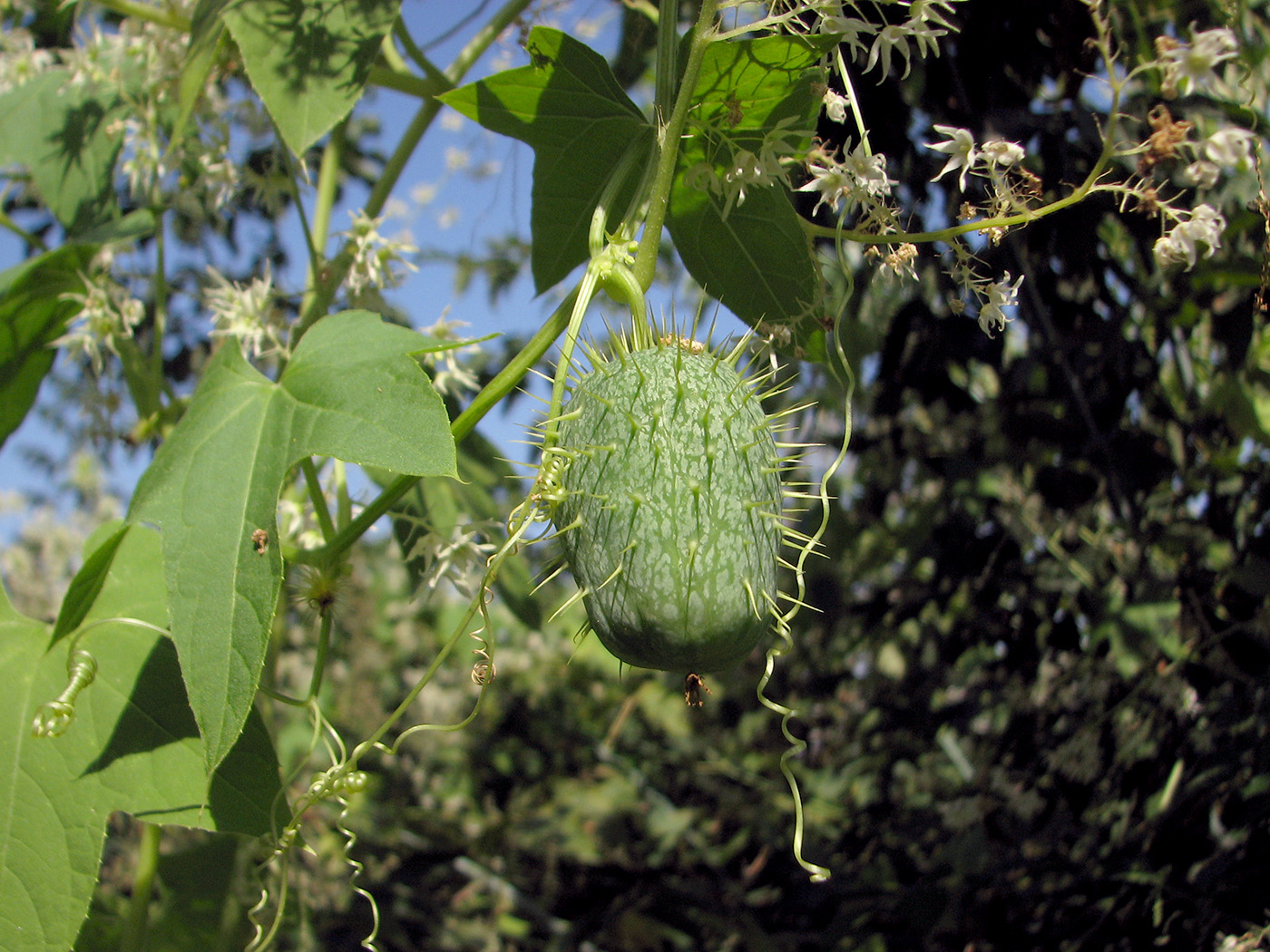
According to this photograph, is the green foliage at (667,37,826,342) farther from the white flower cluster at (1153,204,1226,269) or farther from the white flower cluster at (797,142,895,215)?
the white flower cluster at (1153,204,1226,269)

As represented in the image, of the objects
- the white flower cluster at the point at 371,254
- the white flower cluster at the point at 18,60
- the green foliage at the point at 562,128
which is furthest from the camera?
the white flower cluster at the point at 18,60

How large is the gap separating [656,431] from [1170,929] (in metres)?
1.14

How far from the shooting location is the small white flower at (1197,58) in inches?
26.8

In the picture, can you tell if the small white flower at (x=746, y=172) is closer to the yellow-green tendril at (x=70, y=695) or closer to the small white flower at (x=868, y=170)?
the small white flower at (x=868, y=170)

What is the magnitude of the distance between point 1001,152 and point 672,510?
435mm

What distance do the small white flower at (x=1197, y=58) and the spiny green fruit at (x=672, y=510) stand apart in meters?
0.40

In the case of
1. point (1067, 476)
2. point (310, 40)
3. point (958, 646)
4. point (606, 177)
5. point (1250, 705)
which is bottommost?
point (1250, 705)

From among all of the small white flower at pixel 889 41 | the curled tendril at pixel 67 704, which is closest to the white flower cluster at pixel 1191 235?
the small white flower at pixel 889 41

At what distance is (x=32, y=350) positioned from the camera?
57.6 inches

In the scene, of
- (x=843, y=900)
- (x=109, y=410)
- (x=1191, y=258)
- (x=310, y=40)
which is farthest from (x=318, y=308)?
(x=843, y=900)

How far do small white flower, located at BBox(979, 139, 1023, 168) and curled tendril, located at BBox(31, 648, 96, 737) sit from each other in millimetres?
1018

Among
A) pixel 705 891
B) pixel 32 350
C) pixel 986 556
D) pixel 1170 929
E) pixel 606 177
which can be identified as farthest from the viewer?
pixel 705 891

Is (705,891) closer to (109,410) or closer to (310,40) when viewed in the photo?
(109,410)

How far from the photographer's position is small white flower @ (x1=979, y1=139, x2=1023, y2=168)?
82cm
